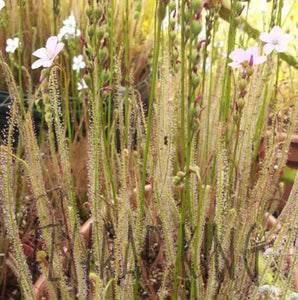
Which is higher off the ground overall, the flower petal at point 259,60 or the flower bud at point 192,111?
the flower petal at point 259,60

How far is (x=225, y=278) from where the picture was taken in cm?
104

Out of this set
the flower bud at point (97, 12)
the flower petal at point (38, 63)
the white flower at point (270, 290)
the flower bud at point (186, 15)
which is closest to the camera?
the flower bud at point (186, 15)

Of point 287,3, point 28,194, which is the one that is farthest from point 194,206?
point 287,3

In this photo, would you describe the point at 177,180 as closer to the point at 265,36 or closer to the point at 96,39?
the point at 96,39

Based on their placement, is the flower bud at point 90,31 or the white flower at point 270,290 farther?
the white flower at point 270,290

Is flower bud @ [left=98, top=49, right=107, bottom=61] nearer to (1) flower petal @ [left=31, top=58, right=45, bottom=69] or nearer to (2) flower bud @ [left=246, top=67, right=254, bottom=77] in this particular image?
(1) flower petal @ [left=31, top=58, right=45, bottom=69]

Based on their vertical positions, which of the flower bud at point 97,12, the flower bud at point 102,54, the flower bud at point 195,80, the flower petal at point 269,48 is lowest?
the flower bud at point 195,80

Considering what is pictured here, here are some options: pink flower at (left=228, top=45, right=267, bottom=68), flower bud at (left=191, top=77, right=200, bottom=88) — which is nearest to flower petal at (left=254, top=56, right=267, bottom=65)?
pink flower at (left=228, top=45, right=267, bottom=68)

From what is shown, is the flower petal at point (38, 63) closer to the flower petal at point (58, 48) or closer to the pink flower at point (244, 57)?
the flower petal at point (58, 48)

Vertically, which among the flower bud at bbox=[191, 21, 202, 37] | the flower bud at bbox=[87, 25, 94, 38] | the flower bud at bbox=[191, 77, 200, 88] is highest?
the flower bud at bbox=[87, 25, 94, 38]

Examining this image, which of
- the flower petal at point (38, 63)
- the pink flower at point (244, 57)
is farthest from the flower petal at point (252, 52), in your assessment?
the flower petal at point (38, 63)

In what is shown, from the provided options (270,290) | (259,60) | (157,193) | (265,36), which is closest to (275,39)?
(265,36)

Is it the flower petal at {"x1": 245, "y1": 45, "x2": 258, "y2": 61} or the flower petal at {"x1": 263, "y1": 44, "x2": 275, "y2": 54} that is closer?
the flower petal at {"x1": 245, "y1": 45, "x2": 258, "y2": 61}

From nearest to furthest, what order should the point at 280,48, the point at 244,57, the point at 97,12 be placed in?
the point at 97,12, the point at 244,57, the point at 280,48
